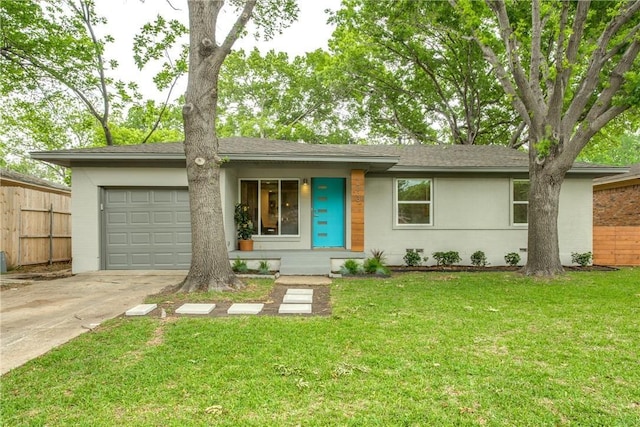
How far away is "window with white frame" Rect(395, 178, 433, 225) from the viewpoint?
10.2m

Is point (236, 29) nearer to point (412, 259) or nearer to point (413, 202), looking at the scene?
point (413, 202)

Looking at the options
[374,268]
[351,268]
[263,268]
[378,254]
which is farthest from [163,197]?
[378,254]

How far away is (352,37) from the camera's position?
15.3 m

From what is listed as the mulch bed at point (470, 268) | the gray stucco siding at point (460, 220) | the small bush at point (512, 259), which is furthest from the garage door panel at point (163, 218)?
the small bush at point (512, 259)

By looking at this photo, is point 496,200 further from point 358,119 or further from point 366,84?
point 358,119

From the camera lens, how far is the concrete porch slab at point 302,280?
→ 24.0 feet

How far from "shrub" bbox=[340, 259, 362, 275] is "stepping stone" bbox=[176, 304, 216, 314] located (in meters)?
3.78

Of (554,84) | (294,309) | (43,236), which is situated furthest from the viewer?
(43,236)

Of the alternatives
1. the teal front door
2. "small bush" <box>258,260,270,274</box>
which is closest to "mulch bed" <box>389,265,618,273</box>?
the teal front door

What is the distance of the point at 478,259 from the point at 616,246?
4256 millimetres

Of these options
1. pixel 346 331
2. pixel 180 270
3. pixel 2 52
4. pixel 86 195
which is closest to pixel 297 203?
pixel 180 270

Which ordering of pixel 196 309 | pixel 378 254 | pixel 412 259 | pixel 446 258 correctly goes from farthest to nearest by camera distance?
1. pixel 446 258
2. pixel 412 259
3. pixel 378 254
4. pixel 196 309

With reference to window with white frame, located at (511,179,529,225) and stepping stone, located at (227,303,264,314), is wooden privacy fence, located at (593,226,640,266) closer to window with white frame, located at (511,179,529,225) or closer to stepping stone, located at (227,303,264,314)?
window with white frame, located at (511,179,529,225)

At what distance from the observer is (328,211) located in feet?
33.4
